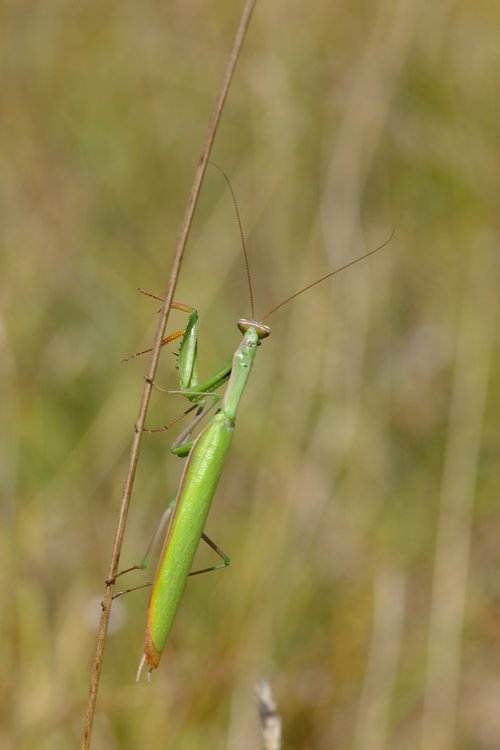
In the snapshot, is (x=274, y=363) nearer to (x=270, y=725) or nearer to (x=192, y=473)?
(x=192, y=473)

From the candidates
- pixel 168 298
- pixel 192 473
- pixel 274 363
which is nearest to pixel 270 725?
pixel 192 473

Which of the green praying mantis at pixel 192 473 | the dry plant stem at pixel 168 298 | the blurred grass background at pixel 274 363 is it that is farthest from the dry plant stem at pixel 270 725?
the blurred grass background at pixel 274 363

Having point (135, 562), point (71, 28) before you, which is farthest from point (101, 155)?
point (135, 562)

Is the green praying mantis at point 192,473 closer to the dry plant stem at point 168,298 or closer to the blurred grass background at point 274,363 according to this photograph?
the dry plant stem at point 168,298

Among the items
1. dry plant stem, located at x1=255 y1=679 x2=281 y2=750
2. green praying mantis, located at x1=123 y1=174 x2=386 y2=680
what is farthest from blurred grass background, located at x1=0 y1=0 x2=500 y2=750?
dry plant stem, located at x1=255 y1=679 x2=281 y2=750

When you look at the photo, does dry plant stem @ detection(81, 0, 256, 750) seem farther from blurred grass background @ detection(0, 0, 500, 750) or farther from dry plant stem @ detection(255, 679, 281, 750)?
blurred grass background @ detection(0, 0, 500, 750)

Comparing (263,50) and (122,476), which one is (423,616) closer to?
(122,476)
